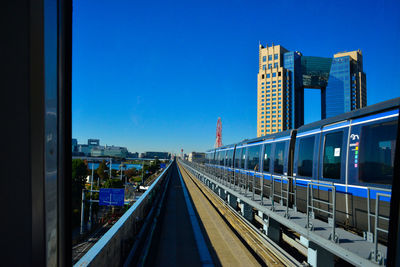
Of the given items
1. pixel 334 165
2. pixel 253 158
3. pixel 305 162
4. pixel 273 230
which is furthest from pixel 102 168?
pixel 253 158

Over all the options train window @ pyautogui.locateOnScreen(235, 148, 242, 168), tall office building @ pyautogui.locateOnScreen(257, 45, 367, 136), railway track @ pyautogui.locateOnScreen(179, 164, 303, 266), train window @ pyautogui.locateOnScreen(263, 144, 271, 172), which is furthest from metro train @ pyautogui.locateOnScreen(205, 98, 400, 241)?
tall office building @ pyautogui.locateOnScreen(257, 45, 367, 136)

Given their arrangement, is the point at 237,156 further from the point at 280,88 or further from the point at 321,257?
the point at 280,88

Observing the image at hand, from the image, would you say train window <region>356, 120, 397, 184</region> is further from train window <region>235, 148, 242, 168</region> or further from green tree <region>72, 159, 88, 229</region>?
train window <region>235, 148, 242, 168</region>

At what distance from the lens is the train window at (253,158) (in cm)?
1166

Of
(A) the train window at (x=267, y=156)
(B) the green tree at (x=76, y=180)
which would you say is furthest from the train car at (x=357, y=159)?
(B) the green tree at (x=76, y=180)

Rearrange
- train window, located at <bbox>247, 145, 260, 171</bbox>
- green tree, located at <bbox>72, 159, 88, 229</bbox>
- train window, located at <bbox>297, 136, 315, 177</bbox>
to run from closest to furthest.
Result: green tree, located at <bbox>72, 159, 88, 229</bbox>, train window, located at <bbox>297, 136, 315, 177</bbox>, train window, located at <bbox>247, 145, 260, 171</bbox>

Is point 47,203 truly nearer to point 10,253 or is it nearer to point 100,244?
point 10,253

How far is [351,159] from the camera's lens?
5.07 m

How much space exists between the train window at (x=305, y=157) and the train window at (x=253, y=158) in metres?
3.93

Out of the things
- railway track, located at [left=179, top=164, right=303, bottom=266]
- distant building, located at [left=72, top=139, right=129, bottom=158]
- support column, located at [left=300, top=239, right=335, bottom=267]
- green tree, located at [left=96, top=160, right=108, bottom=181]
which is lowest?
railway track, located at [left=179, top=164, right=303, bottom=266]

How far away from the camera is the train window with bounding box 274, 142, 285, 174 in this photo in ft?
29.5

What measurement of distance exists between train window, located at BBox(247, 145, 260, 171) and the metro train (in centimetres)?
314

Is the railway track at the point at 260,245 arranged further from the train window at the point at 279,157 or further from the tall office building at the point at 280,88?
the tall office building at the point at 280,88

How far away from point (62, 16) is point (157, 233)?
892 cm
